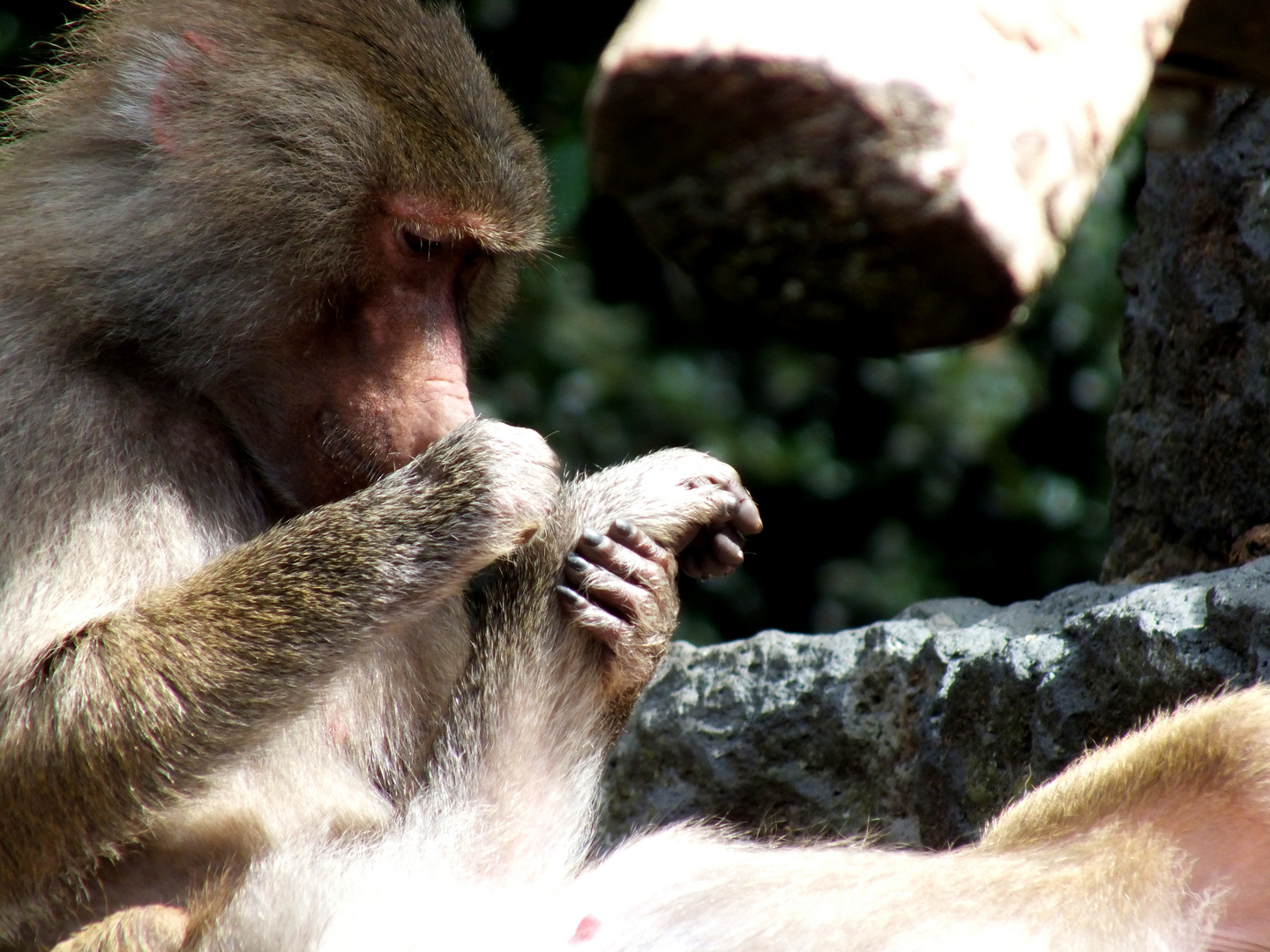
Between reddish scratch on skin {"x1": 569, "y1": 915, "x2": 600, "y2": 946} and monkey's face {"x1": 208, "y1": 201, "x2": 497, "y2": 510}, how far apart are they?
86cm

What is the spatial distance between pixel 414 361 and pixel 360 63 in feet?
1.83

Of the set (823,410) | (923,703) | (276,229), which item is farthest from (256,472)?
(823,410)

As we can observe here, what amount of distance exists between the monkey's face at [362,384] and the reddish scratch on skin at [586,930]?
0.86 metres

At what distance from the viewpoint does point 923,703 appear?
9.55ft

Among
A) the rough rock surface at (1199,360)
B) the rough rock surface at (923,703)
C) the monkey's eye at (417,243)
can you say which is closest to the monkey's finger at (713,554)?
the rough rock surface at (923,703)

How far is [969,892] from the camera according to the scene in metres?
1.94

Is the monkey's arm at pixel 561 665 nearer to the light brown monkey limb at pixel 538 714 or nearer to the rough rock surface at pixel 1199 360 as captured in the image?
the light brown monkey limb at pixel 538 714

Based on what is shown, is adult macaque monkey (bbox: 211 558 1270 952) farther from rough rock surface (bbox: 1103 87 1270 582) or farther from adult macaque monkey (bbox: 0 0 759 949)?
rough rock surface (bbox: 1103 87 1270 582)

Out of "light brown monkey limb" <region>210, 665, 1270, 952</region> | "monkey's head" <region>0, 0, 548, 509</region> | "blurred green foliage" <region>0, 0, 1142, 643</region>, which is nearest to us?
"light brown monkey limb" <region>210, 665, 1270, 952</region>

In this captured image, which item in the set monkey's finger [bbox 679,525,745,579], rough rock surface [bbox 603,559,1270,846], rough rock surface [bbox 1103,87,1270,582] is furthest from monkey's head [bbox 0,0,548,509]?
rough rock surface [bbox 1103,87,1270,582]

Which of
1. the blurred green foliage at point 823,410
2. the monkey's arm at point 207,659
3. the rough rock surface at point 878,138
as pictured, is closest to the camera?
the rough rock surface at point 878,138

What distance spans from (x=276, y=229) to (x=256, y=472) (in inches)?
16.8

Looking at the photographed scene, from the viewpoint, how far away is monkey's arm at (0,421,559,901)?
2.25 meters

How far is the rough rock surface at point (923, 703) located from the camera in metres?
2.48
